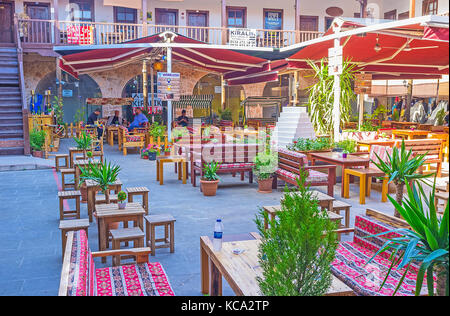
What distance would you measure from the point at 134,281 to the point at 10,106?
11.7 metres

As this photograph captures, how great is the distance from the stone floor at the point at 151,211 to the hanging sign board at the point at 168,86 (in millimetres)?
2675

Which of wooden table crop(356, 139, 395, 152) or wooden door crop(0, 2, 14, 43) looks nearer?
wooden table crop(356, 139, 395, 152)

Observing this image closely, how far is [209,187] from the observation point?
779cm

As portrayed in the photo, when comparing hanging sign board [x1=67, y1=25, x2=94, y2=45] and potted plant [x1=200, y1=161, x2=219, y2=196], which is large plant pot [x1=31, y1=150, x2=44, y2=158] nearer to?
hanging sign board [x1=67, y1=25, x2=94, y2=45]

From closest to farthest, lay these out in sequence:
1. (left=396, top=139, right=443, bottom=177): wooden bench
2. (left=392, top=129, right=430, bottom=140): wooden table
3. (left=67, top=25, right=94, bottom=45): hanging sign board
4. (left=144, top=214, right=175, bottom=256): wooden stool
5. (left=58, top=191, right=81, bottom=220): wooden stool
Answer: (left=144, top=214, right=175, bottom=256): wooden stool
(left=58, top=191, right=81, bottom=220): wooden stool
(left=396, top=139, right=443, bottom=177): wooden bench
(left=392, top=129, right=430, bottom=140): wooden table
(left=67, top=25, right=94, bottom=45): hanging sign board

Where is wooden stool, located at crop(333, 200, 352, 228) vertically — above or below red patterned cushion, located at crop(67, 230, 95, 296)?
below

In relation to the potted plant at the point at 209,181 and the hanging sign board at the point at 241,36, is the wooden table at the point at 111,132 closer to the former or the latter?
the hanging sign board at the point at 241,36

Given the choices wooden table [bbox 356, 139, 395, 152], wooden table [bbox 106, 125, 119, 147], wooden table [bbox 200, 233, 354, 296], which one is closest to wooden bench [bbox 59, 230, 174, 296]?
wooden table [bbox 200, 233, 354, 296]

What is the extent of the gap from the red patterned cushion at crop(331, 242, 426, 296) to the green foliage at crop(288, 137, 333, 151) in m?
5.32

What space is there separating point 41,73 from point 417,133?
1425cm

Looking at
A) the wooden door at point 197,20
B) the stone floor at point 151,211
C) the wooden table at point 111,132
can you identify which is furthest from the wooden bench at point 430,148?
the wooden door at point 197,20

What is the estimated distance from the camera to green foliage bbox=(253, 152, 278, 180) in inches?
320

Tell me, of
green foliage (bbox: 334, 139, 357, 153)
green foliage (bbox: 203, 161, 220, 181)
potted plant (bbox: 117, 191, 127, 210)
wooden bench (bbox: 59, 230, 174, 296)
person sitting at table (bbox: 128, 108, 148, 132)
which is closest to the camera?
wooden bench (bbox: 59, 230, 174, 296)
